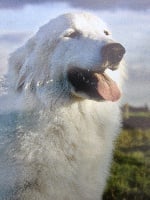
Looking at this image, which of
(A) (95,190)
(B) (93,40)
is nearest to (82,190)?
(A) (95,190)

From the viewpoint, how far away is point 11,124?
4.01 metres

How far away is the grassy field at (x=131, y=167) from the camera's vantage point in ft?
13.4

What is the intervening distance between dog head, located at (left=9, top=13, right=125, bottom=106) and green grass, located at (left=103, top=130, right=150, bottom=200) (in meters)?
0.38

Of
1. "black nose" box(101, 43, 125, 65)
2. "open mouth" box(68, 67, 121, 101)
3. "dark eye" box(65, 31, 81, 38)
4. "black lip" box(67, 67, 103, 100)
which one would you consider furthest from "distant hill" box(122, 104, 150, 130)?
"dark eye" box(65, 31, 81, 38)

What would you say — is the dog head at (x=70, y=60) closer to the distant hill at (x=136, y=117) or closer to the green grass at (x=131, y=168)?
the distant hill at (x=136, y=117)

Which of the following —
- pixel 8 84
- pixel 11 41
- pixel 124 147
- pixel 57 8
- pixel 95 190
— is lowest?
pixel 95 190

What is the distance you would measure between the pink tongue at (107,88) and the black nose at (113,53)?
0.12 meters

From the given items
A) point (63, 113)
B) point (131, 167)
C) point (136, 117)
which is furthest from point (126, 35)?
point (131, 167)

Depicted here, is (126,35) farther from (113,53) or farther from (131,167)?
(131,167)

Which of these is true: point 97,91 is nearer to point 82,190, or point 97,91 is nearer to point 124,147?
point 124,147

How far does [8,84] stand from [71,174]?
81 centimetres

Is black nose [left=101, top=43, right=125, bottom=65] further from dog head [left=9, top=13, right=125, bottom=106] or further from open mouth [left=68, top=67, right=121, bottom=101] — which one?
open mouth [left=68, top=67, right=121, bottom=101]

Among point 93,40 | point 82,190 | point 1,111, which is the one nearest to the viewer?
point 93,40

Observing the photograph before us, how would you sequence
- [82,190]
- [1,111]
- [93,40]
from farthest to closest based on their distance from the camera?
[82,190] < [1,111] < [93,40]
